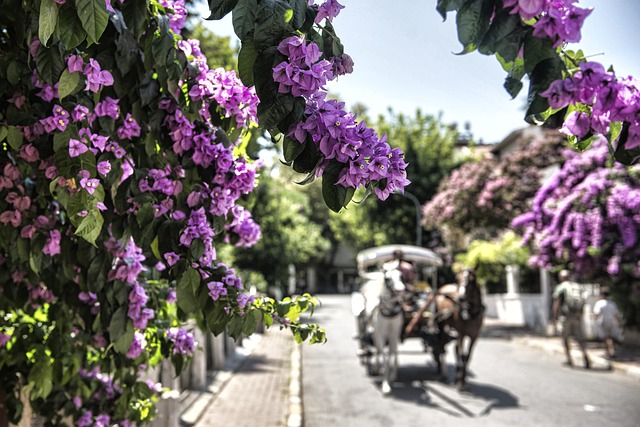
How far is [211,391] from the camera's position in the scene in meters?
11.5

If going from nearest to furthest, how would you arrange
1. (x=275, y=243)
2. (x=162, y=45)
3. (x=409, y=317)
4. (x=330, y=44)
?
(x=330, y=44)
(x=162, y=45)
(x=409, y=317)
(x=275, y=243)

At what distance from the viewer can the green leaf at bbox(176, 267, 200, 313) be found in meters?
2.43

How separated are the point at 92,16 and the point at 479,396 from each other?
11.1 metres

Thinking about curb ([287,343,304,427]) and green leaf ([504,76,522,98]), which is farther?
curb ([287,343,304,427])

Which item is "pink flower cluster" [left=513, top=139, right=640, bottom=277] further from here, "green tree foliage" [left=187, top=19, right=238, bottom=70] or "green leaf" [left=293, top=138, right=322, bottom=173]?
"green leaf" [left=293, top=138, right=322, bottom=173]

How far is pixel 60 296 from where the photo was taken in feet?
11.3

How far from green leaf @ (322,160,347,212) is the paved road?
821 cm

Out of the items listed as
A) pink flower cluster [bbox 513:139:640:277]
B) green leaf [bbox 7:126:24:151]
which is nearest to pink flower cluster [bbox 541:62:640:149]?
green leaf [bbox 7:126:24:151]

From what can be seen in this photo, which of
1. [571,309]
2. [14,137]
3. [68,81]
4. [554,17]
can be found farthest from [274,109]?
[571,309]

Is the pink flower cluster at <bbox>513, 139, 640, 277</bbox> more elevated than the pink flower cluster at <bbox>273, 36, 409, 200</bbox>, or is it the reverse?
the pink flower cluster at <bbox>513, 139, 640, 277</bbox>

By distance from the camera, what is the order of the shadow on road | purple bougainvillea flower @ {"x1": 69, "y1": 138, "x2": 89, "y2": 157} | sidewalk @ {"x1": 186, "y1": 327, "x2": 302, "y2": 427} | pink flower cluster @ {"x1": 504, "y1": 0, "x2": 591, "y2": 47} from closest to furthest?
1. pink flower cluster @ {"x1": 504, "y1": 0, "x2": 591, "y2": 47}
2. purple bougainvillea flower @ {"x1": 69, "y1": 138, "x2": 89, "y2": 157}
3. sidewalk @ {"x1": 186, "y1": 327, "x2": 302, "y2": 427}
4. the shadow on road

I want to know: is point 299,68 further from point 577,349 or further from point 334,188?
point 577,349

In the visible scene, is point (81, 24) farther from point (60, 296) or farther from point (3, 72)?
point (60, 296)

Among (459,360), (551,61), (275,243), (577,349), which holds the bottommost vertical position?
(577,349)
